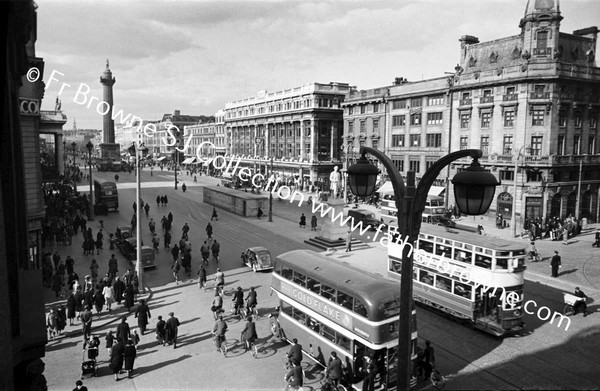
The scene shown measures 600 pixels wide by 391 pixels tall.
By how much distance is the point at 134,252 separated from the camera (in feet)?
93.4

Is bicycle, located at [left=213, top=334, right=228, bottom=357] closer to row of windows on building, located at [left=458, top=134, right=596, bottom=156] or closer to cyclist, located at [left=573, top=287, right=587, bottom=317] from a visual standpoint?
cyclist, located at [left=573, top=287, right=587, bottom=317]

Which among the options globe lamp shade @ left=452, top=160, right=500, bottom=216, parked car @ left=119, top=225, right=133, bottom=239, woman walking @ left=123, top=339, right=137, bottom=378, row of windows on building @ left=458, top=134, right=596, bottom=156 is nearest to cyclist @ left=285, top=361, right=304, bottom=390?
woman walking @ left=123, top=339, right=137, bottom=378

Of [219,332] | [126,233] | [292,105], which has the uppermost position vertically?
[292,105]

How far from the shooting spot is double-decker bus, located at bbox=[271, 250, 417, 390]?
43.7 feet

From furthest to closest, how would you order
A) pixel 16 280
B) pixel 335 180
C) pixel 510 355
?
pixel 335 180 → pixel 510 355 → pixel 16 280

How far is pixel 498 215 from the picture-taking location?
4500 cm

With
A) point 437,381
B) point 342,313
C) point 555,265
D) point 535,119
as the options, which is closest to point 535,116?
point 535,119

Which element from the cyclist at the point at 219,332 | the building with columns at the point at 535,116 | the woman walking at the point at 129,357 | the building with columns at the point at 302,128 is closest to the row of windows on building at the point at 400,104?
the building with columns at the point at 535,116

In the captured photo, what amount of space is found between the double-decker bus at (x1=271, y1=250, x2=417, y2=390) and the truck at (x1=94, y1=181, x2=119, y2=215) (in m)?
36.1

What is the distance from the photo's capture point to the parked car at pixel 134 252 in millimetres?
26828

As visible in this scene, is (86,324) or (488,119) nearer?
(86,324)

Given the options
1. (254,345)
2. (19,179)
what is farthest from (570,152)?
(19,179)

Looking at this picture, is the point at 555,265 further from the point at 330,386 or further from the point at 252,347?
the point at 330,386

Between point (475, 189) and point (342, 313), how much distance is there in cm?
962
